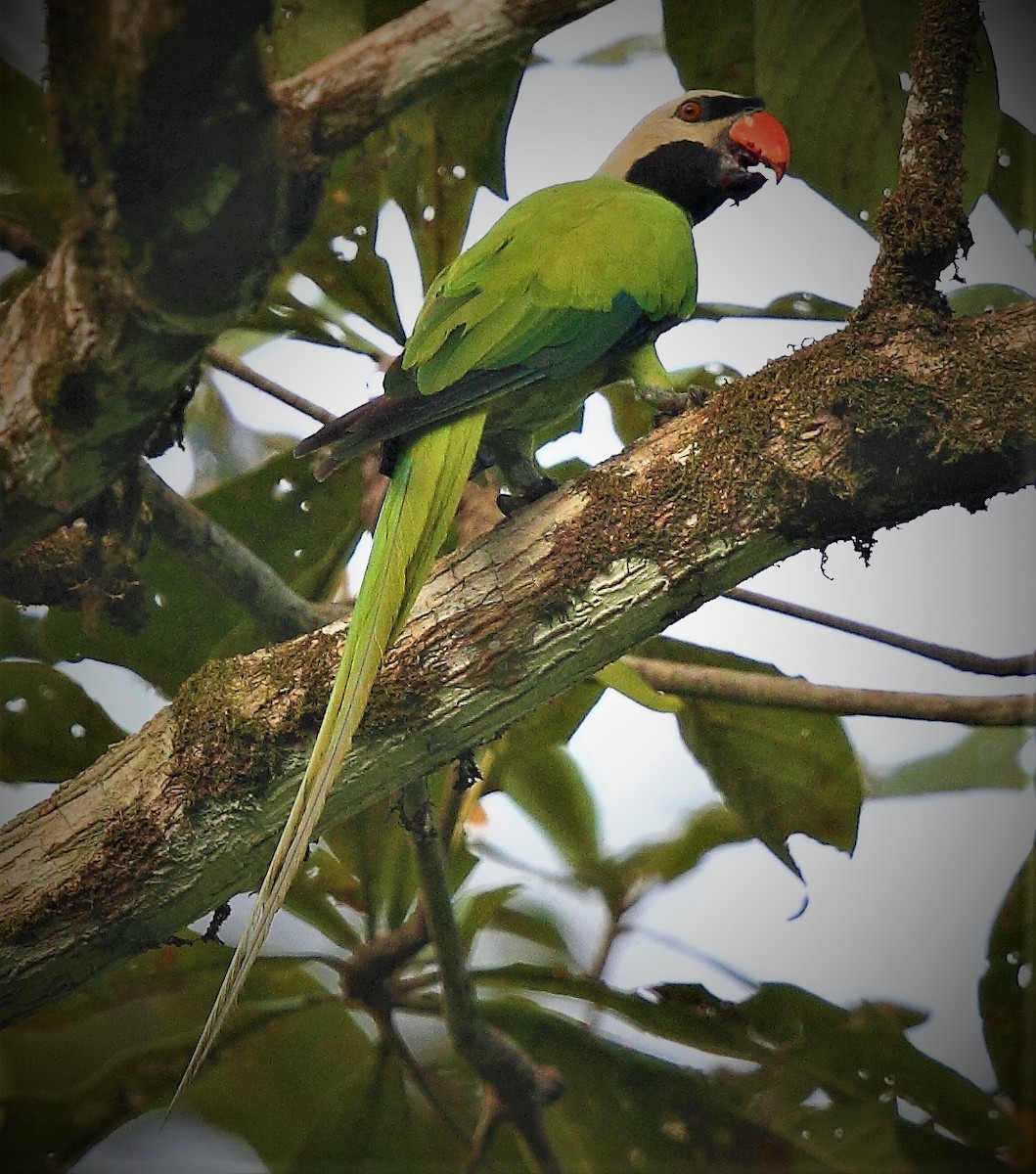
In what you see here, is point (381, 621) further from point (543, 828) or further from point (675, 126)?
point (675, 126)

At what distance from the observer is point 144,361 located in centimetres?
140

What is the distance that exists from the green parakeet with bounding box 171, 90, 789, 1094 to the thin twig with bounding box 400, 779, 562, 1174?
279mm

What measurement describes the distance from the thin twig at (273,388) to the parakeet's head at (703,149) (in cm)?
63

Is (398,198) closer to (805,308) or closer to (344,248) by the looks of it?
(344,248)

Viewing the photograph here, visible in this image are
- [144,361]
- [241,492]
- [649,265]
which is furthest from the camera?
[241,492]

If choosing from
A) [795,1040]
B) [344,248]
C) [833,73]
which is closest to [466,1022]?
[795,1040]

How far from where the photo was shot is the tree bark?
1413 millimetres

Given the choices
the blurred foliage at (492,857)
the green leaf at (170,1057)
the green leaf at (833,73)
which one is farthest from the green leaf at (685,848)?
the green leaf at (833,73)

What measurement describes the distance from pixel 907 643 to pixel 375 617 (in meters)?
0.85

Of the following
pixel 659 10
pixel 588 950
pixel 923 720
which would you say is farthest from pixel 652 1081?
pixel 659 10

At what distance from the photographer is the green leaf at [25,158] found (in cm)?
170

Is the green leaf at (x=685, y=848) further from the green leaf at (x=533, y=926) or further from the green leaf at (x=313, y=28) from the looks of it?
the green leaf at (x=313, y=28)

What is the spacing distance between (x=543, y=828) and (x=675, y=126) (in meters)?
1.19

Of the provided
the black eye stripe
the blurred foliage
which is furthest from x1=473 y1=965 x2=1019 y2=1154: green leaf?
the black eye stripe
